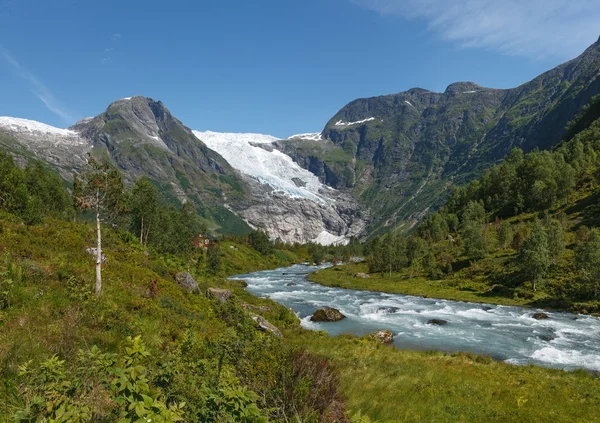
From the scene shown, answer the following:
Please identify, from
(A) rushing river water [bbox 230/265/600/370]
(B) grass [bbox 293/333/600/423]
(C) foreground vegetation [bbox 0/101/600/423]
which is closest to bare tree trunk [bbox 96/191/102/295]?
(C) foreground vegetation [bbox 0/101/600/423]

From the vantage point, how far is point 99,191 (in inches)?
1037

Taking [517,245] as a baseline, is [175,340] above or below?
above

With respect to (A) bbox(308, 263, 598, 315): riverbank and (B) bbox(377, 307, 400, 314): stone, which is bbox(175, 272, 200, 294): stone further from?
(A) bbox(308, 263, 598, 315): riverbank

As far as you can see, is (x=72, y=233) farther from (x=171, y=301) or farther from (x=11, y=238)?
(x=171, y=301)

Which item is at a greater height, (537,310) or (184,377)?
(184,377)

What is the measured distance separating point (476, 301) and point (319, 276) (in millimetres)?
58620

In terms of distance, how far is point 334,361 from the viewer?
25.1 metres

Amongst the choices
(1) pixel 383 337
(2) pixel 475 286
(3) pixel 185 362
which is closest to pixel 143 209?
(1) pixel 383 337

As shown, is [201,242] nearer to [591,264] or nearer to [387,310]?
[387,310]

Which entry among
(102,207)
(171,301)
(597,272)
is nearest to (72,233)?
(102,207)

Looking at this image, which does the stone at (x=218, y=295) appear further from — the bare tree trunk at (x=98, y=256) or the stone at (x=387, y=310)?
the stone at (x=387, y=310)

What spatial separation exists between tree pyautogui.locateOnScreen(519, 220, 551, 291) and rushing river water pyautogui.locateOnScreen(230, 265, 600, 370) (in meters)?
11.6

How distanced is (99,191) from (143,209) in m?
53.1

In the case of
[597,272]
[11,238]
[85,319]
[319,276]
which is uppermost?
[11,238]
